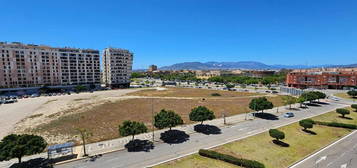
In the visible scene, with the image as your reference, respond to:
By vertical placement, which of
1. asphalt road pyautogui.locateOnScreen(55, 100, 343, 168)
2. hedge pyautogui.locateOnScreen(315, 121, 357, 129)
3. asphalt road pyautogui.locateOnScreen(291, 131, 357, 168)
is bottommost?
asphalt road pyautogui.locateOnScreen(291, 131, 357, 168)

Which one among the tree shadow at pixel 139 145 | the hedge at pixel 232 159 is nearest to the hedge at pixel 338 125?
the hedge at pixel 232 159

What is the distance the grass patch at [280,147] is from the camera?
2826 centimetres

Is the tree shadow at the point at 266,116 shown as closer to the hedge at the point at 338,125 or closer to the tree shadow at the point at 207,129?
the hedge at the point at 338,125

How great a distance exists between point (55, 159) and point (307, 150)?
4642 cm

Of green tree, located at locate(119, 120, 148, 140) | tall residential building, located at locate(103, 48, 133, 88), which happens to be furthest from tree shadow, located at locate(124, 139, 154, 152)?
tall residential building, located at locate(103, 48, 133, 88)

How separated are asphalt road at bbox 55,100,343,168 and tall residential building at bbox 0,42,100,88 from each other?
109734 millimetres

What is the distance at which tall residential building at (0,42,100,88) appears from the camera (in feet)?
319

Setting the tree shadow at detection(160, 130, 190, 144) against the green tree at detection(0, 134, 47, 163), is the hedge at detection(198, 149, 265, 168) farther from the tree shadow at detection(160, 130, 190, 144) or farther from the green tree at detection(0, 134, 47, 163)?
the green tree at detection(0, 134, 47, 163)

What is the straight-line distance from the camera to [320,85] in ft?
380

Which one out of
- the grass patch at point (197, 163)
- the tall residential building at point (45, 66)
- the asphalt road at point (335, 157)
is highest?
the tall residential building at point (45, 66)

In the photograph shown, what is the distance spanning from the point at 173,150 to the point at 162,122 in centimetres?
651

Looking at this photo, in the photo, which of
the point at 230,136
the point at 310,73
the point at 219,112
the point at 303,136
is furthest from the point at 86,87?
the point at 310,73

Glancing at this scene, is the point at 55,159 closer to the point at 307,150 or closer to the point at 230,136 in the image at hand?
the point at 230,136

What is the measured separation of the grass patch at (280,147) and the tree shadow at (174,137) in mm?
7434
